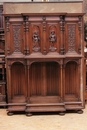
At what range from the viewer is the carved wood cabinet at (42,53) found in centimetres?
388

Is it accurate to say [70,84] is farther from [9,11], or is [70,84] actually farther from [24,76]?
[9,11]

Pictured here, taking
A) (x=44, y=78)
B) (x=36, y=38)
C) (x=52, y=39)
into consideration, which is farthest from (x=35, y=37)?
(x=44, y=78)

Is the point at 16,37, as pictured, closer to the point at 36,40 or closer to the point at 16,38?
the point at 16,38

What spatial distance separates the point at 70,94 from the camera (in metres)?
4.31

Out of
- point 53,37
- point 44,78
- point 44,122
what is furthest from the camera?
point 44,78

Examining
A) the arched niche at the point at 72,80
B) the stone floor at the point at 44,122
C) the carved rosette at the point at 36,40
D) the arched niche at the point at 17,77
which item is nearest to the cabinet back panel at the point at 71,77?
the arched niche at the point at 72,80

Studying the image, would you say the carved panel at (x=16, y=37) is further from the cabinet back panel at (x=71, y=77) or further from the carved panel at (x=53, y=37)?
the cabinet back panel at (x=71, y=77)

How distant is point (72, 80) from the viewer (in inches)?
168

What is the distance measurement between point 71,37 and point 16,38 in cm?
100

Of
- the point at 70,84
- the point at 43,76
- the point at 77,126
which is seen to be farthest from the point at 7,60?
the point at 77,126

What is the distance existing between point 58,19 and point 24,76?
125cm

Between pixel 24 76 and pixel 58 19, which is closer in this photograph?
pixel 58 19

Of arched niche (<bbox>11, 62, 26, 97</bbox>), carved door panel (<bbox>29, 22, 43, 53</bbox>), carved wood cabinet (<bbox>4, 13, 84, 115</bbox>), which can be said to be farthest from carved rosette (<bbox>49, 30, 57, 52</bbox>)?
arched niche (<bbox>11, 62, 26, 97</bbox>)

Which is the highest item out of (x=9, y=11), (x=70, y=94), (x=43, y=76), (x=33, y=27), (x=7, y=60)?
(x=9, y=11)
